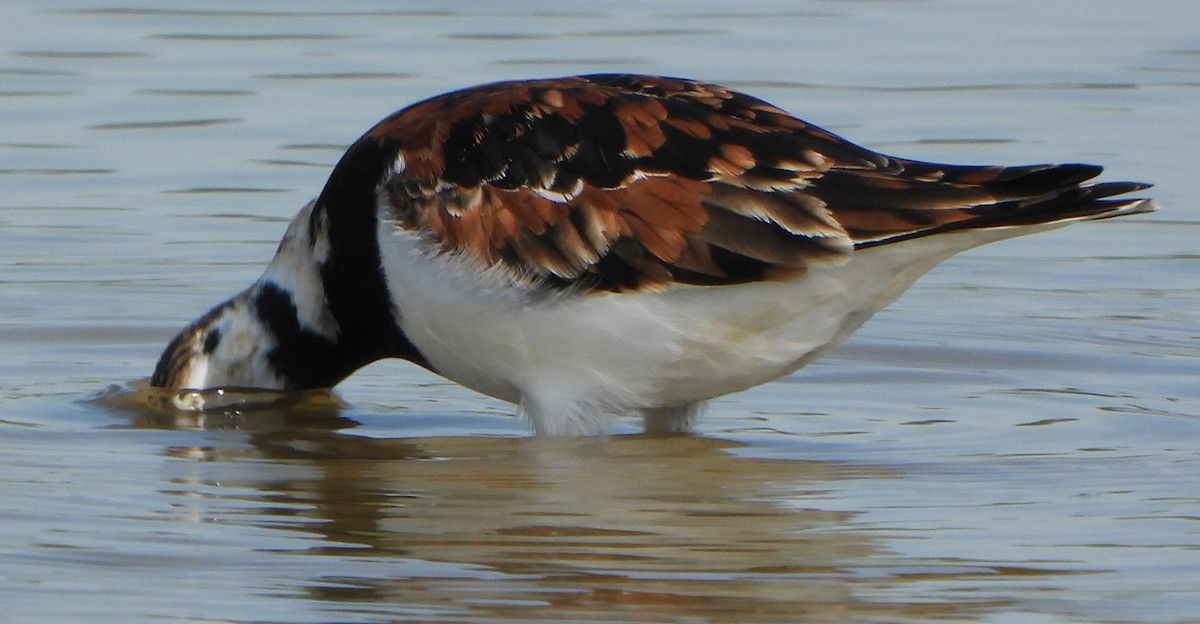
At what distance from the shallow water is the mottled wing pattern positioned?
0.59 m

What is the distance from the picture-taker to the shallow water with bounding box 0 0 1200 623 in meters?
5.11

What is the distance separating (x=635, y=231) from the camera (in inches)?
249

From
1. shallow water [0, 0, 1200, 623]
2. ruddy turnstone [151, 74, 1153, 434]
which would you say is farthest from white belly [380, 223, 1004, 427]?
shallow water [0, 0, 1200, 623]

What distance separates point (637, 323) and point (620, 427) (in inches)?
38.2

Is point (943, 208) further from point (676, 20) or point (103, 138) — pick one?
point (676, 20)

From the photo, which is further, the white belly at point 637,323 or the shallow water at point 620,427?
the white belly at point 637,323

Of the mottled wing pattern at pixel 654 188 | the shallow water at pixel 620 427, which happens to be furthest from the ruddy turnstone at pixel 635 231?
the shallow water at pixel 620 427

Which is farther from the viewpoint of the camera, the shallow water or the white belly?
the white belly

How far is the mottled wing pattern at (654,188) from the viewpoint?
20.3ft

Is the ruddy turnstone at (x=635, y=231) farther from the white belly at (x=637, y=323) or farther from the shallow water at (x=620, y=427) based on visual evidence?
the shallow water at (x=620, y=427)

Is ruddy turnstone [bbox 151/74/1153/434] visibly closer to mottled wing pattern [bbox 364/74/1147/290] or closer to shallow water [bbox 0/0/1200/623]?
mottled wing pattern [bbox 364/74/1147/290]

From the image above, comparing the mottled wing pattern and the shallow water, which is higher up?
the mottled wing pattern

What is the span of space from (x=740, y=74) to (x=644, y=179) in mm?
4956

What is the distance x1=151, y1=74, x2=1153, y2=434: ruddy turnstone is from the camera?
20.3 ft
